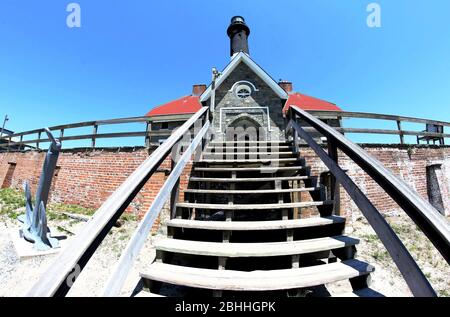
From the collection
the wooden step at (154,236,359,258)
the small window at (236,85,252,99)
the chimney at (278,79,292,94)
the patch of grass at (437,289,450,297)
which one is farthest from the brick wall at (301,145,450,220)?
the chimney at (278,79,292,94)

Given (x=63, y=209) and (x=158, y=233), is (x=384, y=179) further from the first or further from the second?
(x=63, y=209)

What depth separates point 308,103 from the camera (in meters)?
13.8

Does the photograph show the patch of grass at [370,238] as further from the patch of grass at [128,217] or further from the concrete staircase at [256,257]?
the patch of grass at [128,217]

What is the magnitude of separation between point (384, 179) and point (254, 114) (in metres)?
8.39

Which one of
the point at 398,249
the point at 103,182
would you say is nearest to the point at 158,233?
the point at 103,182

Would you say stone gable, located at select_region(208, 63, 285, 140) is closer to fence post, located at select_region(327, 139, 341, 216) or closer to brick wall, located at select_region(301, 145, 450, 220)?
brick wall, located at select_region(301, 145, 450, 220)

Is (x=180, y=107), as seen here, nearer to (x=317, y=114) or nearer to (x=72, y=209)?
(x=72, y=209)

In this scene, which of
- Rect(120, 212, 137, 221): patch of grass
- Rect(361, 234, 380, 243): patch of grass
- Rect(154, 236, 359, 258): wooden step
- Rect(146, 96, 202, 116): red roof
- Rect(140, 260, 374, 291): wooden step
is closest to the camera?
Rect(140, 260, 374, 291): wooden step

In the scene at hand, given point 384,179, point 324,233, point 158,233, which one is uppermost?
point 384,179

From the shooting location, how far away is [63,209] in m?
6.21

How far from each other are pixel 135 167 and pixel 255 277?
16.3 feet

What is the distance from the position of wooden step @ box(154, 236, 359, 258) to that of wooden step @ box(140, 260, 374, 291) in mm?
142

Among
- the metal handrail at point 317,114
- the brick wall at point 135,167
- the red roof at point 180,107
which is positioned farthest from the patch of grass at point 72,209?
the red roof at point 180,107

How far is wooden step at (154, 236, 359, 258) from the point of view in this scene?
180 centimetres
